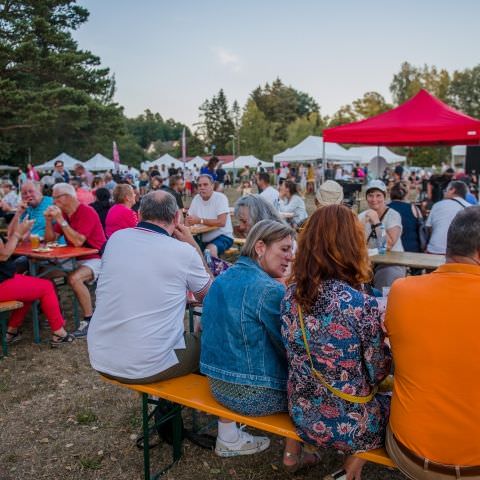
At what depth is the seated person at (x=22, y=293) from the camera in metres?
4.25

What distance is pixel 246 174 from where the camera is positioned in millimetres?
34719

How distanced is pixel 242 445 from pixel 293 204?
4.79 meters

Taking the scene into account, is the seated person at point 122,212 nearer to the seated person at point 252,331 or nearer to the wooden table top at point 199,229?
the wooden table top at point 199,229

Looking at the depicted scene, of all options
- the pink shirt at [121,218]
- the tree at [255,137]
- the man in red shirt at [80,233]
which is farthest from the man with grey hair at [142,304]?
the tree at [255,137]

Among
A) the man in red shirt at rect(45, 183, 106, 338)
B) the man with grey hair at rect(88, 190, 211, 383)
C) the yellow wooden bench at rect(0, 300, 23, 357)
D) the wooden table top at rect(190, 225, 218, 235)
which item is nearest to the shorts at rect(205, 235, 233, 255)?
the wooden table top at rect(190, 225, 218, 235)

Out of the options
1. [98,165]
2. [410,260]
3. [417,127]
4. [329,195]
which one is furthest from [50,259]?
[98,165]

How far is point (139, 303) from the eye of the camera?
8.23 feet

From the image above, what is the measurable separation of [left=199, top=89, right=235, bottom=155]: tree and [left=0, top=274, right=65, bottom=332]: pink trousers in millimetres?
73275

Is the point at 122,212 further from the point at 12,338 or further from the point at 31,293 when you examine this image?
the point at 12,338

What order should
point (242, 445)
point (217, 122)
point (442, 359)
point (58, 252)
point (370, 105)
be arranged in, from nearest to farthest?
point (442, 359) < point (242, 445) < point (58, 252) < point (370, 105) < point (217, 122)

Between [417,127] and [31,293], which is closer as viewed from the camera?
[31,293]

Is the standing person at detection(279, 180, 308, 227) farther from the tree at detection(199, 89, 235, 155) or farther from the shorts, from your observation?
the tree at detection(199, 89, 235, 155)

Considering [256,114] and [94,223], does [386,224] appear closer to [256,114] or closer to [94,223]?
[94,223]

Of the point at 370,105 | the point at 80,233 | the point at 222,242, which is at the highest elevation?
the point at 370,105
